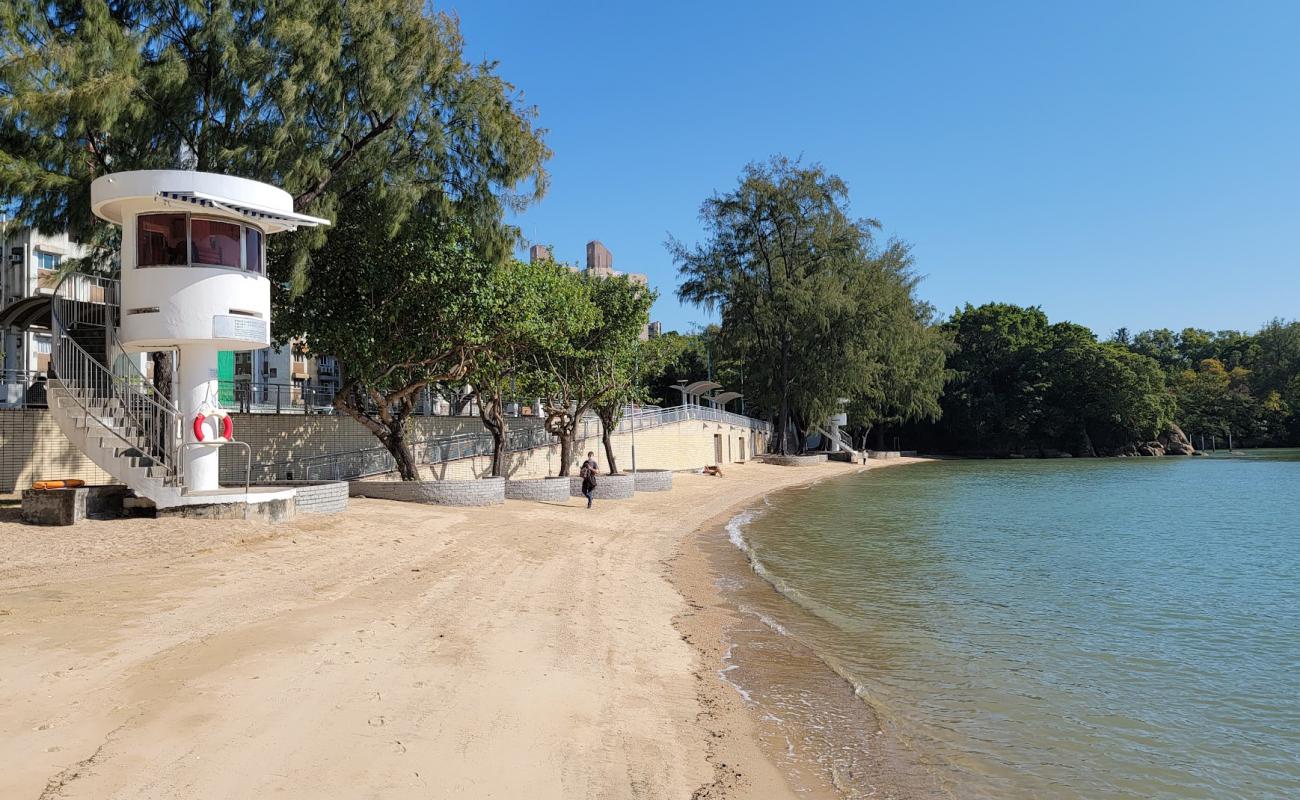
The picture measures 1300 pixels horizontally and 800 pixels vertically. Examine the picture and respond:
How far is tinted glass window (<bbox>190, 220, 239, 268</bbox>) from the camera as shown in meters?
14.0

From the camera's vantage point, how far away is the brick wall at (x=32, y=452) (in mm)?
18328

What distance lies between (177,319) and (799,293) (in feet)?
140

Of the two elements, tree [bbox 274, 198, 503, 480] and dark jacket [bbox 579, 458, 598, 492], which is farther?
dark jacket [bbox 579, 458, 598, 492]

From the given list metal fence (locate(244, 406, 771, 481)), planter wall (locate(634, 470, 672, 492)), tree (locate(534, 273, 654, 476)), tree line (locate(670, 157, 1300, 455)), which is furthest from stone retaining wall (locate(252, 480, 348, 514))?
tree line (locate(670, 157, 1300, 455))

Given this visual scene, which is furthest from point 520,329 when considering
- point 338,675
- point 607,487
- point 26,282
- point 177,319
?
point 26,282

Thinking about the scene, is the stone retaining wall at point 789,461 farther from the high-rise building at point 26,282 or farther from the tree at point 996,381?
the high-rise building at point 26,282

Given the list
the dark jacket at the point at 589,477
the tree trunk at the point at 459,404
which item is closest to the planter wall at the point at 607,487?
the dark jacket at the point at 589,477

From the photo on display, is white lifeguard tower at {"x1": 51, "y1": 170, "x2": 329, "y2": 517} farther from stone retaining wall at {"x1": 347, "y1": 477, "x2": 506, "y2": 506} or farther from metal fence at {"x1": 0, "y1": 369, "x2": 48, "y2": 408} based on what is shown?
stone retaining wall at {"x1": 347, "y1": 477, "x2": 506, "y2": 506}

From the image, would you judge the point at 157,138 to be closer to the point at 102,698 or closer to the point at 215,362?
the point at 215,362

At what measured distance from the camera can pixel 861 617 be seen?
12.0 meters

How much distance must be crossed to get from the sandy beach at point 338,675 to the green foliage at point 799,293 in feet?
142

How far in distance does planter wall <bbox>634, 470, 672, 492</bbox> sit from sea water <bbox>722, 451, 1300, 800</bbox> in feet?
26.3

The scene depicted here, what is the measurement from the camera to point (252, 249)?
1475cm

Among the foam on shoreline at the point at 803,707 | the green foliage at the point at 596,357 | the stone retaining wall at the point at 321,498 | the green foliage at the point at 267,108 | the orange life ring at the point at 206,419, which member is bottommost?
the foam on shoreline at the point at 803,707
